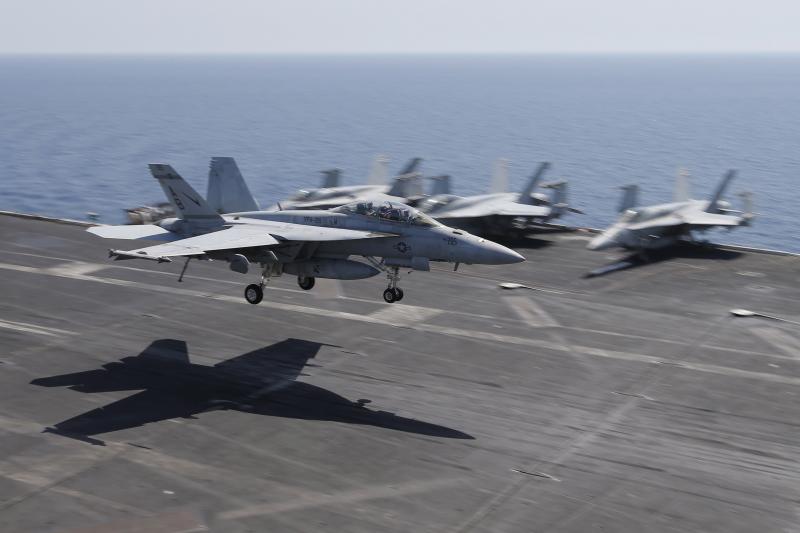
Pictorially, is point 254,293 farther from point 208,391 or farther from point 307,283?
point 208,391

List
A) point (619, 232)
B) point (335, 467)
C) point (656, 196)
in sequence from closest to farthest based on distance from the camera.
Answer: point (335, 467) → point (619, 232) → point (656, 196)

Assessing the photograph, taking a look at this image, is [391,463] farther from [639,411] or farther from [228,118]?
[228,118]

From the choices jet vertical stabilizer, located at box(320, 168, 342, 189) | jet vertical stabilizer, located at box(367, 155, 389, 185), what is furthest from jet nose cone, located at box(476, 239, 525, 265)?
jet vertical stabilizer, located at box(320, 168, 342, 189)

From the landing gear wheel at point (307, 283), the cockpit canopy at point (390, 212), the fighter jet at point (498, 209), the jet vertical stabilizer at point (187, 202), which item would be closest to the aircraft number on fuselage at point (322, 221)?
the cockpit canopy at point (390, 212)

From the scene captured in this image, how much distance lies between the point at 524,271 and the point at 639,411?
18.7 meters

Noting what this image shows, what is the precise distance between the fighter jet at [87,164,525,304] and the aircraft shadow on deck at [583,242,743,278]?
17.4 metres

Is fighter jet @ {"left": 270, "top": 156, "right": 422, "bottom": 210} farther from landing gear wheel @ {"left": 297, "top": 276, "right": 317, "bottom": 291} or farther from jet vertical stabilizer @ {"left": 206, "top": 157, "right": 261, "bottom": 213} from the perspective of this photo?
landing gear wheel @ {"left": 297, "top": 276, "right": 317, "bottom": 291}

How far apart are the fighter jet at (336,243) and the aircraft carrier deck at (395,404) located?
304 centimetres

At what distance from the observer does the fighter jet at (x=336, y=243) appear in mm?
30062

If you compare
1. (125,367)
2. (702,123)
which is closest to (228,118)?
(702,123)

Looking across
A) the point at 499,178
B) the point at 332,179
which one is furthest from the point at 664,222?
the point at 332,179

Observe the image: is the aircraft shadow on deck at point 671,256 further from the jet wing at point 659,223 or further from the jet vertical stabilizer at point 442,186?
the jet vertical stabilizer at point 442,186

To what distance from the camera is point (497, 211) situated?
52188 millimetres

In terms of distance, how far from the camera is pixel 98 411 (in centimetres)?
2617
